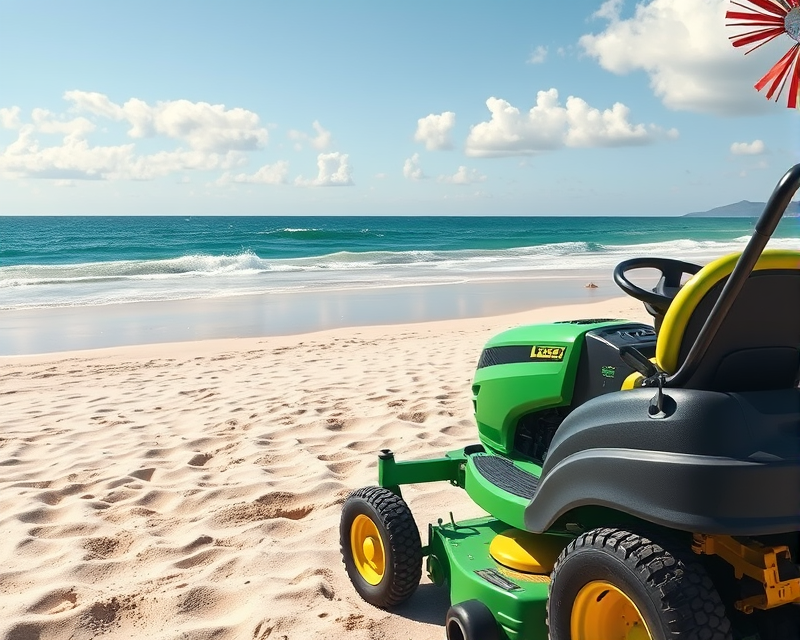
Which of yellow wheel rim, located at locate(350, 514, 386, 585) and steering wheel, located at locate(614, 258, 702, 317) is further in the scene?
yellow wheel rim, located at locate(350, 514, 386, 585)

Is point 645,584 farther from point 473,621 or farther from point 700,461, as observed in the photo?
point 473,621

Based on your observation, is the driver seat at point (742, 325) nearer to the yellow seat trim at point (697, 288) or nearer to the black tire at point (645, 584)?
the yellow seat trim at point (697, 288)

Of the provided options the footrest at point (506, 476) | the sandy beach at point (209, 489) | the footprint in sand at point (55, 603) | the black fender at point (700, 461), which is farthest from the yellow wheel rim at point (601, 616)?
the footprint in sand at point (55, 603)

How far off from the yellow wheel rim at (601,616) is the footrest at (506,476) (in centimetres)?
56

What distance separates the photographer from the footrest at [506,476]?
2.73 metres

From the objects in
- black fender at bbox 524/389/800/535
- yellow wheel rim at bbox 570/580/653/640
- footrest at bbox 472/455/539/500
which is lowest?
yellow wheel rim at bbox 570/580/653/640

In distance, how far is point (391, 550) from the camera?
9.80 ft

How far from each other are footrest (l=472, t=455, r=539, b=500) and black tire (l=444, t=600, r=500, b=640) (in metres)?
0.42

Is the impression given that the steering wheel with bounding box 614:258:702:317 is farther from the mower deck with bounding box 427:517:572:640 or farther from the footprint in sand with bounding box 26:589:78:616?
the footprint in sand with bounding box 26:589:78:616

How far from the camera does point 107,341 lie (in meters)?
11.3

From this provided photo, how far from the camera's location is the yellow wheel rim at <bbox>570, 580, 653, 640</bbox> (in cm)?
208

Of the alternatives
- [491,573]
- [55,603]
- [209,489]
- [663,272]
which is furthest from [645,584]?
[209,489]

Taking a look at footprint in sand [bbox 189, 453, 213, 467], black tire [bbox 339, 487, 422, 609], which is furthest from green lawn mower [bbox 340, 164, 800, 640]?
footprint in sand [bbox 189, 453, 213, 467]

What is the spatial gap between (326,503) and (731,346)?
9.14 feet
